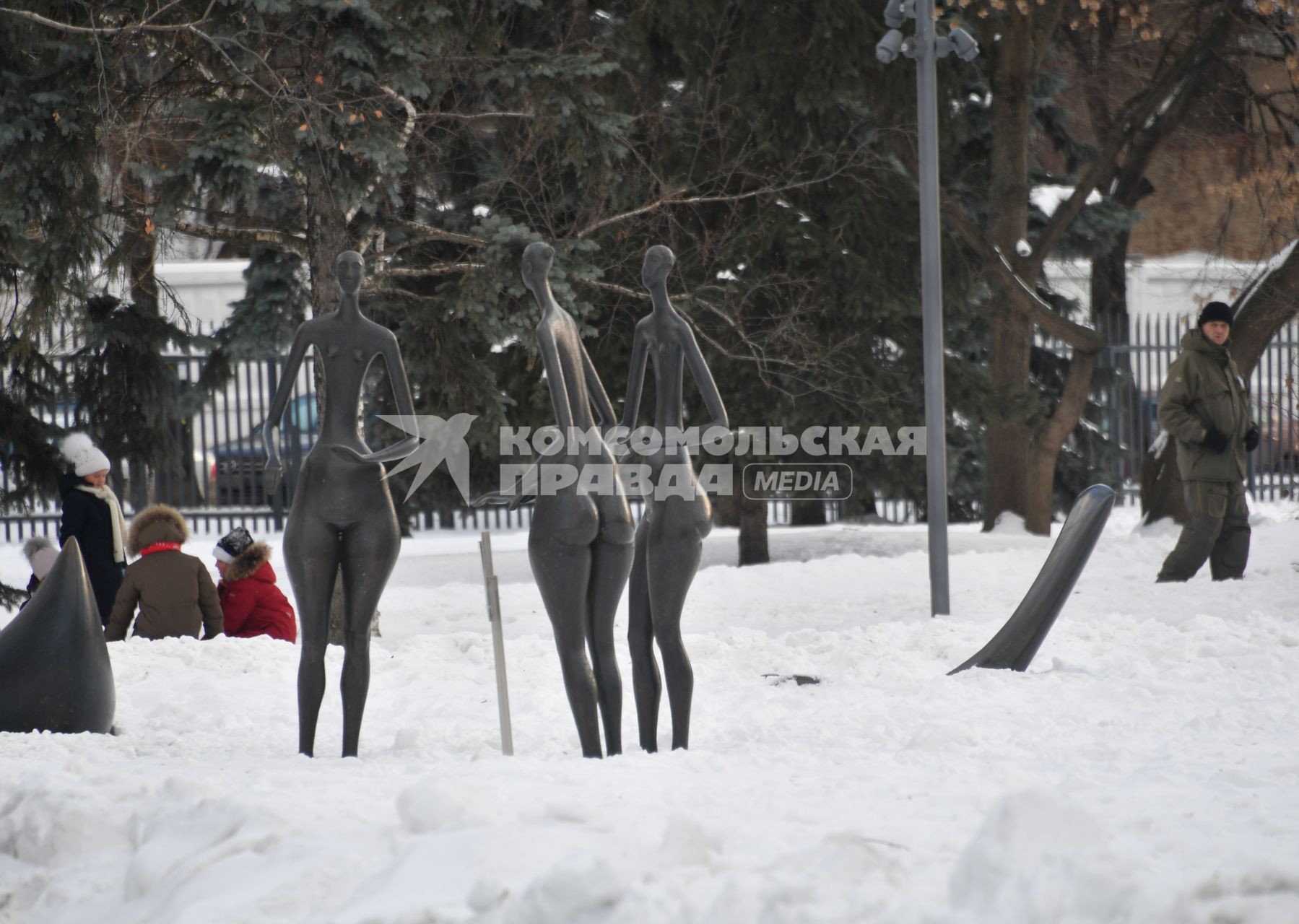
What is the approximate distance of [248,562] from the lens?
8.68 m

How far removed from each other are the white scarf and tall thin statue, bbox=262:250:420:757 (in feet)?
11.9

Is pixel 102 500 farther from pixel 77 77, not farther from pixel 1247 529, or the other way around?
pixel 1247 529

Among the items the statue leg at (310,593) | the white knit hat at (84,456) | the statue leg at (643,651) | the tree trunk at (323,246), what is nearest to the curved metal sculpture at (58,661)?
the statue leg at (310,593)

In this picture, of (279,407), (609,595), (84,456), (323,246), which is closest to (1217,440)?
(609,595)

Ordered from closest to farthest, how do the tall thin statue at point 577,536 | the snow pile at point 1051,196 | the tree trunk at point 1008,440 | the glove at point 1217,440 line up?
the tall thin statue at point 577,536, the glove at point 1217,440, the tree trunk at point 1008,440, the snow pile at point 1051,196

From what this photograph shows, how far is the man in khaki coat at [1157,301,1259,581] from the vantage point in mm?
9922

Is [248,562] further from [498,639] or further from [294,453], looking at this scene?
[294,453]

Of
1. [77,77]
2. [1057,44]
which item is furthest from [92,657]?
[1057,44]

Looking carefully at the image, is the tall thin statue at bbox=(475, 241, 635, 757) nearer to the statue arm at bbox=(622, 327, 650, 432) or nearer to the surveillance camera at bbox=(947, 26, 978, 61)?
the statue arm at bbox=(622, 327, 650, 432)

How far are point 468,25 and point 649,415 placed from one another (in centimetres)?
469

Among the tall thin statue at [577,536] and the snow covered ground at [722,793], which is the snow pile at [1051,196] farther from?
the tall thin statue at [577,536]

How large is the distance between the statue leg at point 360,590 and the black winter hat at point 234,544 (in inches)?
118

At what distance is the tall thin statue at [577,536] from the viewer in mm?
5320

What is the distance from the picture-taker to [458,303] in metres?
9.54
